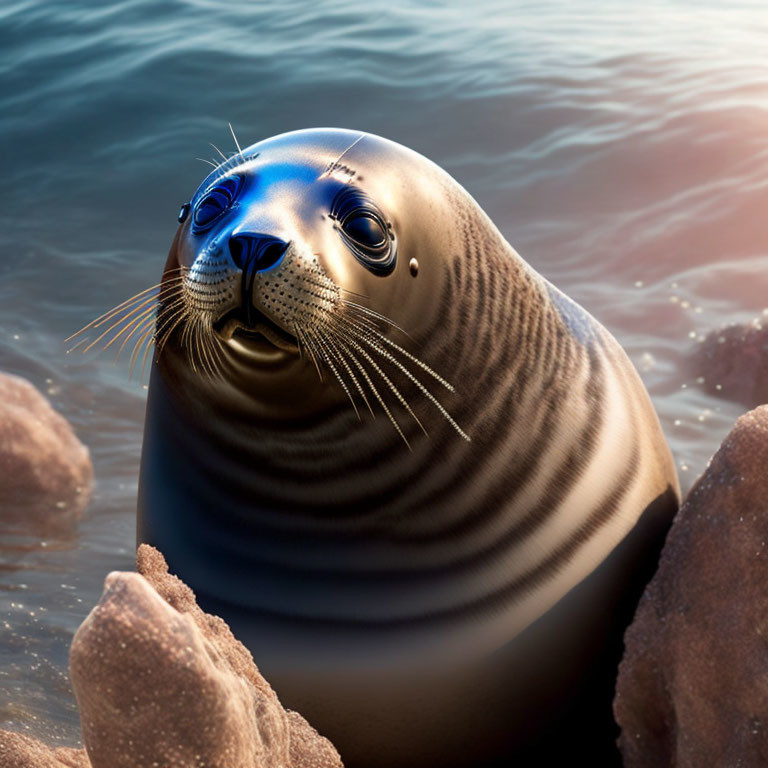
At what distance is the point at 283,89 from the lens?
11.5 metres

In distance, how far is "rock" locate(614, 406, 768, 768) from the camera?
116 inches

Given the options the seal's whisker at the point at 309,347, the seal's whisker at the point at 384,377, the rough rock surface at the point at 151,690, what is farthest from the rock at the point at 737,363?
the rough rock surface at the point at 151,690

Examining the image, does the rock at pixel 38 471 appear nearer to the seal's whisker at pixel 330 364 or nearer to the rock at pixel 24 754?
the seal's whisker at pixel 330 364

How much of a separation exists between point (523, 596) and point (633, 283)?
18.2ft

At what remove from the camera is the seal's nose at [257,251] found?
9.14 feet

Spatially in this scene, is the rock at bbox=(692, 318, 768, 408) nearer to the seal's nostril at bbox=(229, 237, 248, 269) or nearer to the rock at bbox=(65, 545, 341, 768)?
the seal's nostril at bbox=(229, 237, 248, 269)

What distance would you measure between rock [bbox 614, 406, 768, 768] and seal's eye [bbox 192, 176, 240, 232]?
4.40ft

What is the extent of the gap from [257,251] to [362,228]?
1.17ft

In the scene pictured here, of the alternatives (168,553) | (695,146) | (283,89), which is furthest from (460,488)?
(283,89)

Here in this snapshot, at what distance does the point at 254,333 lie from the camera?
293 cm

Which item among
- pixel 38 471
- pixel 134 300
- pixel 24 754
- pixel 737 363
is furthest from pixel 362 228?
pixel 737 363

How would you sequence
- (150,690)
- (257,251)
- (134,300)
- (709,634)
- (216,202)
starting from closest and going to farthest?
1. (150,690)
2. (257,251)
3. (709,634)
4. (216,202)
5. (134,300)

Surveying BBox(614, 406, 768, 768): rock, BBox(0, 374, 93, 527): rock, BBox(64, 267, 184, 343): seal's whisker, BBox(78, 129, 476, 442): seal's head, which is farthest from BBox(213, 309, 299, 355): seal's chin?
BBox(0, 374, 93, 527): rock

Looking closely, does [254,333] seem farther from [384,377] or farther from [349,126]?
[349,126]
